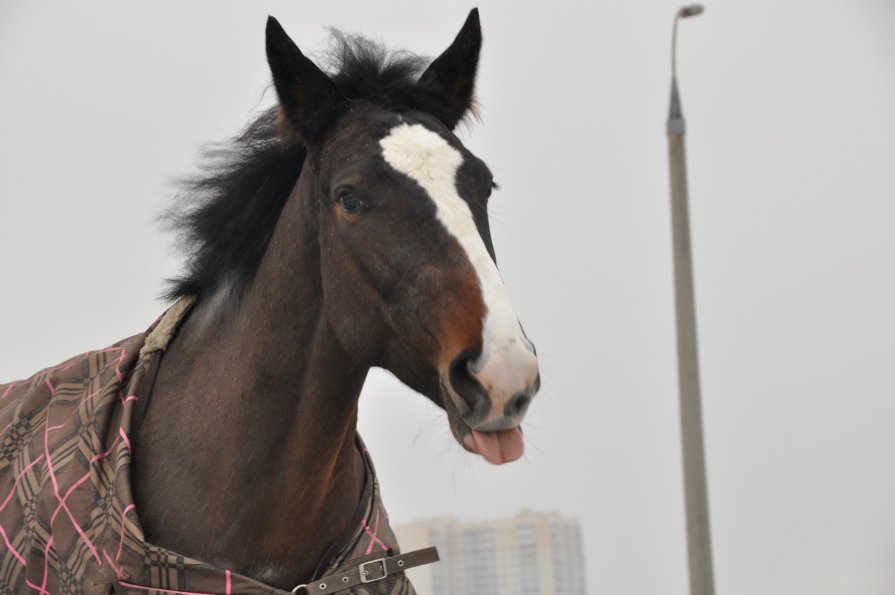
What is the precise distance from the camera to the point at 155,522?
2758 mm

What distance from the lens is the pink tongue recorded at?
7.68 ft

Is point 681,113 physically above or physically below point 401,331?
above

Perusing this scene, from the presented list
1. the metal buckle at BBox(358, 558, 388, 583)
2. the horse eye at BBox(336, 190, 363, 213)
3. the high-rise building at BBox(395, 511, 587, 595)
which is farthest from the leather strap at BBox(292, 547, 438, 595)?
the high-rise building at BBox(395, 511, 587, 595)

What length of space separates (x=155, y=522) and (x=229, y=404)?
1.21 ft

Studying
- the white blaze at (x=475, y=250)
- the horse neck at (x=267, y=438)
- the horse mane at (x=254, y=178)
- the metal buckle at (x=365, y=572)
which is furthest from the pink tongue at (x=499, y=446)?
the horse mane at (x=254, y=178)

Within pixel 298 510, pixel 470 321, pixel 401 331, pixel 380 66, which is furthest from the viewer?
pixel 380 66

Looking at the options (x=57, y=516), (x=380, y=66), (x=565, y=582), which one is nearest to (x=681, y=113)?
(x=565, y=582)

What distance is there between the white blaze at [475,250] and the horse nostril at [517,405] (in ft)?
0.05

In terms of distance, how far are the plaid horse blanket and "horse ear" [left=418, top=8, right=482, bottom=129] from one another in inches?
40.6

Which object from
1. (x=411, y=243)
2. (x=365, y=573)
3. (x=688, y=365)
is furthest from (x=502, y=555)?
(x=411, y=243)

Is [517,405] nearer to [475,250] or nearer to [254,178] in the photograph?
[475,250]

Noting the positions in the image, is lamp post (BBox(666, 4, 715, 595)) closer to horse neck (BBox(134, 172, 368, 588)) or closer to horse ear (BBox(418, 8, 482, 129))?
horse ear (BBox(418, 8, 482, 129))

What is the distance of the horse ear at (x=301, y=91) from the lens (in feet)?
9.29

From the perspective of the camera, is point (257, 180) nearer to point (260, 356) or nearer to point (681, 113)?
point (260, 356)
